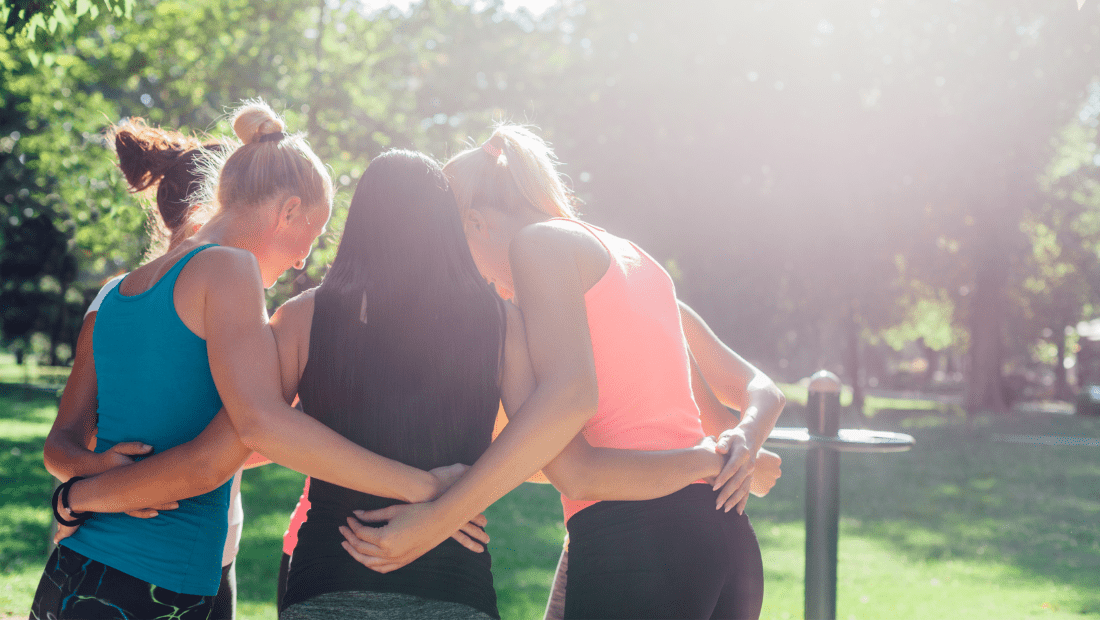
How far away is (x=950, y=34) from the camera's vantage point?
19.5 meters

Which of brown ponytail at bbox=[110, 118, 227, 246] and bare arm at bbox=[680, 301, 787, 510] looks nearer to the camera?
bare arm at bbox=[680, 301, 787, 510]

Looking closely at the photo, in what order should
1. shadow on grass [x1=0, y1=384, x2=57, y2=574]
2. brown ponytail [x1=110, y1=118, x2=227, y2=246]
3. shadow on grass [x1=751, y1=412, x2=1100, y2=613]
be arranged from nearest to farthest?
brown ponytail [x1=110, y1=118, x2=227, y2=246] → shadow on grass [x1=0, y1=384, x2=57, y2=574] → shadow on grass [x1=751, y1=412, x2=1100, y2=613]

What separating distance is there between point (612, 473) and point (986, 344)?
2595cm

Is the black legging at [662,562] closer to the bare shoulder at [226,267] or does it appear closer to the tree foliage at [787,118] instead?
the bare shoulder at [226,267]

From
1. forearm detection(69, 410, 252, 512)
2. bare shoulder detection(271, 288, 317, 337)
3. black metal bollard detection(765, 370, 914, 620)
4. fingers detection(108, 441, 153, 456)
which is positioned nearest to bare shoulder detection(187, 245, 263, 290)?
bare shoulder detection(271, 288, 317, 337)

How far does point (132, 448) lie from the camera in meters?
1.80

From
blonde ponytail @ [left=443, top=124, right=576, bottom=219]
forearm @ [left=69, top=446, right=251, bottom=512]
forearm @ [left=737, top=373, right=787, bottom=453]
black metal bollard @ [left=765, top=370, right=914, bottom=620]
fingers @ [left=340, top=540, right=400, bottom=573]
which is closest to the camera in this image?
fingers @ [left=340, top=540, right=400, bottom=573]

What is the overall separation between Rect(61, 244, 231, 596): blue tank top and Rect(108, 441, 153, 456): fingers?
0.03 meters

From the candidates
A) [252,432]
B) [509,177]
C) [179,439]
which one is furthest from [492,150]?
[179,439]

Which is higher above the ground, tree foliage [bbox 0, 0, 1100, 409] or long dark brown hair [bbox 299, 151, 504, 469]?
tree foliage [bbox 0, 0, 1100, 409]

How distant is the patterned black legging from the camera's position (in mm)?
1720

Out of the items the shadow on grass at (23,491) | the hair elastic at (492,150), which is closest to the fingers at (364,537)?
the hair elastic at (492,150)

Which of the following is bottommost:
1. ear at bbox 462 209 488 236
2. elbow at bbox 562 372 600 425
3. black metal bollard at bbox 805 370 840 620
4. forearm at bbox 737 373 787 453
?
black metal bollard at bbox 805 370 840 620

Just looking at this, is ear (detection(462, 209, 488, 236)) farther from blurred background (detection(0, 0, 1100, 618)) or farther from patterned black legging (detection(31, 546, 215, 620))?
blurred background (detection(0, 0, 1100, 618))
